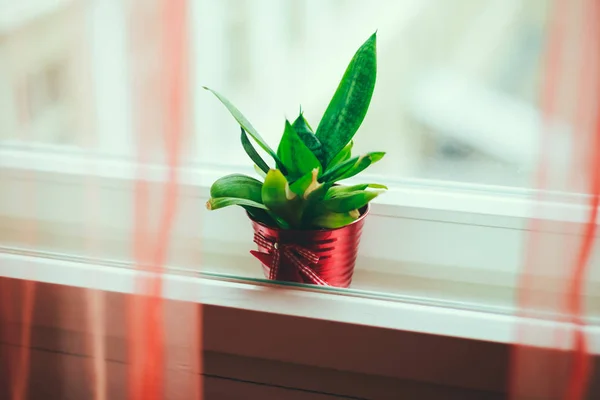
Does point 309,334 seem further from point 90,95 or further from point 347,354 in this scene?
point 90,95

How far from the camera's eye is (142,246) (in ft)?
2.58

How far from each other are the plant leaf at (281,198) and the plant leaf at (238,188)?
1.4 inches

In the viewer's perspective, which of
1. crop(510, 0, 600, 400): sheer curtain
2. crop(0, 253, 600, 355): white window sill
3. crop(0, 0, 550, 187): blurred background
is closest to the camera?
crop(510, 0, 600, 400): sheer curtain

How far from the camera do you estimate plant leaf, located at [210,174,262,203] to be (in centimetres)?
84

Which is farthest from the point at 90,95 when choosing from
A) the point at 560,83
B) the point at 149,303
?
the point at 560,83

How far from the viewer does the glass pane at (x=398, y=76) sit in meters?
0.96

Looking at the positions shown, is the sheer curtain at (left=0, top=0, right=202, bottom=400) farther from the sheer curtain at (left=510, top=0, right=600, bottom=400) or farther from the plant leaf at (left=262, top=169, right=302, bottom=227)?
the sheer curtain at (left=510, top=0, right=600, bottom=400)

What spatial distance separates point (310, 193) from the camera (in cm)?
82

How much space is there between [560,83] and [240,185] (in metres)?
0.40

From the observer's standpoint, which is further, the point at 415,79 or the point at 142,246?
the point at 415,79

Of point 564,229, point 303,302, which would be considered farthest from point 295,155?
point 564,229

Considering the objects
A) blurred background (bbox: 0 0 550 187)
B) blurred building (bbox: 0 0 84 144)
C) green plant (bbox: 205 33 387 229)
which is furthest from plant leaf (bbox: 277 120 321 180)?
blurred building (bbox: 0 0 84 144)

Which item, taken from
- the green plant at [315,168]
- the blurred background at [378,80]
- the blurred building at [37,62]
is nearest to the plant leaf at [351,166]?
the green plant at [315,168]

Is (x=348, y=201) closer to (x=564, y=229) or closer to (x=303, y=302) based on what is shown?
(x=303, y=302)
